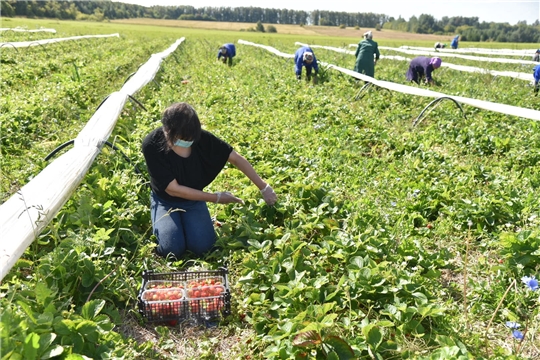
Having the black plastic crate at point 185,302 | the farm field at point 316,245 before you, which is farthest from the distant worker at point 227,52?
the black plastic crate at point 185,302

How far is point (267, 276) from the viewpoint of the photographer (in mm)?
2756

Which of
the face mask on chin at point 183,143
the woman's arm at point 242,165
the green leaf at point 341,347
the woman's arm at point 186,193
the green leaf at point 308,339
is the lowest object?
the green leaf at point 341,347

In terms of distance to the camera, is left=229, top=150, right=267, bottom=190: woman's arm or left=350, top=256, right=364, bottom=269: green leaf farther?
left=229, top=150, right=267, bottom=190: woman's arm

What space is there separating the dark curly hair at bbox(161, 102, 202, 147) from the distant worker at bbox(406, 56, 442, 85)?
8.28m

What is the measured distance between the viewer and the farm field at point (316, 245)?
2238mm

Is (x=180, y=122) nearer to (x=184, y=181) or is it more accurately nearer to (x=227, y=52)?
(x=184, y=181)

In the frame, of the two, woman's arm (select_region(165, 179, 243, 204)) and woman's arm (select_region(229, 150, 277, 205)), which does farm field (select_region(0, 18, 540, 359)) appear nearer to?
woman's arm (select_region(229, 150, 277, 205))

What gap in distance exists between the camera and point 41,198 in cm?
299

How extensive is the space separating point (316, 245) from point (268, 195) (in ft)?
2.34

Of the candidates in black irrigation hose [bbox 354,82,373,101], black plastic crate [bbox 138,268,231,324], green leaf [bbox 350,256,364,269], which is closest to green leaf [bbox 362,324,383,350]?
green leaf [bbox 350,256,364,269]

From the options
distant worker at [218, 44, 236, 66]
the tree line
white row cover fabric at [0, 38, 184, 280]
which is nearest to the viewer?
white row cover fabric at [0, 38, 184, 280]

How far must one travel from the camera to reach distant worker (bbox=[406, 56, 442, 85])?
9.94 meters

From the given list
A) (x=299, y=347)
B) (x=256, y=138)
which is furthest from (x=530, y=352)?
(x=256, y=138)

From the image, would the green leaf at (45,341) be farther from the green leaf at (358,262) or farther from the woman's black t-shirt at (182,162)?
the green leaf at (358,262)
